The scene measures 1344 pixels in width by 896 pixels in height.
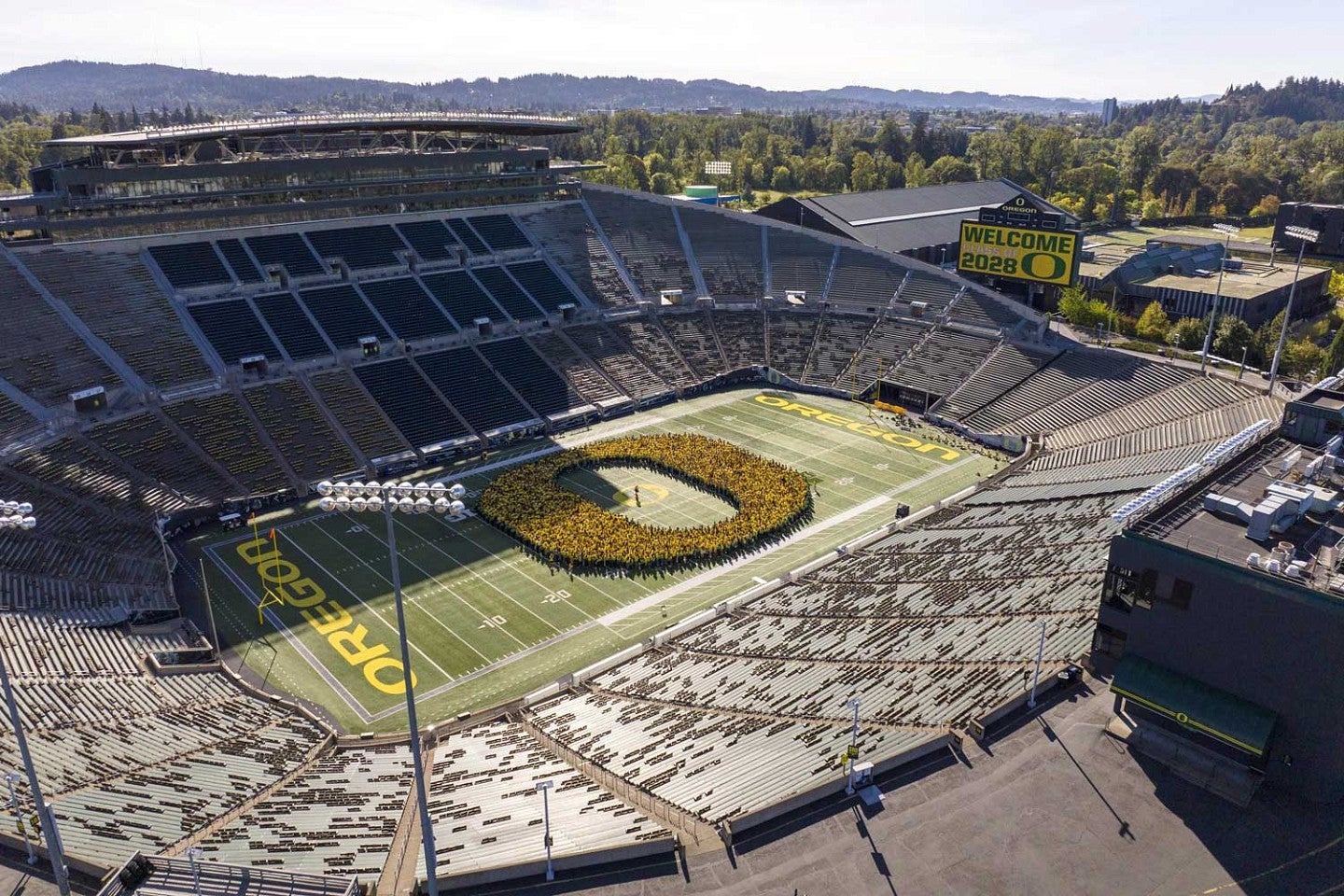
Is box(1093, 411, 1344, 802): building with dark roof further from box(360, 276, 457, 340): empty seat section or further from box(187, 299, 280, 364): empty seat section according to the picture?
box(187, 299, 280, 364): empty seat section

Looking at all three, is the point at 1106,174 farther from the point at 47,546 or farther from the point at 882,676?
the point at 47,546

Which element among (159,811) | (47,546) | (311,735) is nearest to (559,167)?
(47,546)

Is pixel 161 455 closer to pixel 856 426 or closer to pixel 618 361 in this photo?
pixel 618 361

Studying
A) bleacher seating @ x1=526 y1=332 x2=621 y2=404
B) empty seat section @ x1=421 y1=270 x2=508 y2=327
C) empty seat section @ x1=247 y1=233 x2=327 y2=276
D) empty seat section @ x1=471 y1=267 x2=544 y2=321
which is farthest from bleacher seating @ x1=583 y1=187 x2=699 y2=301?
empty seat section @ x1=247 y1=233 x2=327 y2=276

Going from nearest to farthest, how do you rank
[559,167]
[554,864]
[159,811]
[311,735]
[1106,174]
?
1. [554,864]
2. [159,811]
3. [311,735]
4. [559,167]
5. [1106,174]

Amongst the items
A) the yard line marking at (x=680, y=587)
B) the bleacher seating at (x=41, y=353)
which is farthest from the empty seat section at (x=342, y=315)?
the yard line marking at (x=680, y=587)

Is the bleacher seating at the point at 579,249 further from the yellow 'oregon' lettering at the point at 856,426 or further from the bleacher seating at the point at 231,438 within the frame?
the bleacher seating at the point at 231,438

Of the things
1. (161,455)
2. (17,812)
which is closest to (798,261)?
(161,455)
